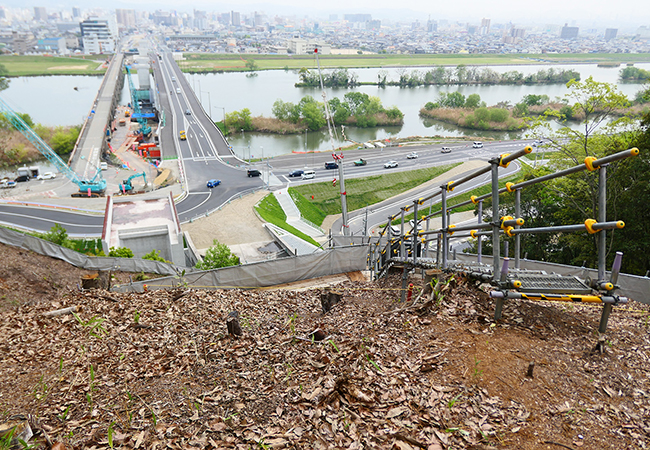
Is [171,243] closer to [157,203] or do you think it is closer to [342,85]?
[157,203]

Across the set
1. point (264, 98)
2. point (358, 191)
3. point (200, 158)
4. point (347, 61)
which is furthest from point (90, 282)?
point (347, 61)

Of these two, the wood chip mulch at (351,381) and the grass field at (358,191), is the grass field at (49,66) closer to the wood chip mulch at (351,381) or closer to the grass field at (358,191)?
the grass field at (358,191)

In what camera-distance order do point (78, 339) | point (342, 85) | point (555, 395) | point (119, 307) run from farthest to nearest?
point (342, 85)
point (119, 307)
point (78, 339)
point (555, 395)

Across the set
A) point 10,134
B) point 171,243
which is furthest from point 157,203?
point 10,134

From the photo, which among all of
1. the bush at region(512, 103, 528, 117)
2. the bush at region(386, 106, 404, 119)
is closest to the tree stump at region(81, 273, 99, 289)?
the bush at region(386, 106, 404, 119)

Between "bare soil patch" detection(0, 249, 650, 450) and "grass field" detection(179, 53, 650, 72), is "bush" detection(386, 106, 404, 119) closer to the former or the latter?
"grass field" detection(179, 53, 650, 72)

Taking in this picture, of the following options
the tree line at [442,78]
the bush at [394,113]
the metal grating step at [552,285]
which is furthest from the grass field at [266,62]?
the metal grating step at [552,285]
